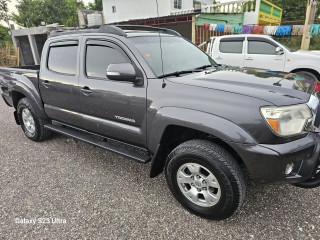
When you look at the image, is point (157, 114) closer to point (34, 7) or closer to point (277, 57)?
point (277, 57)

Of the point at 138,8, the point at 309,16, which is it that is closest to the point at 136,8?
the point at 138,8

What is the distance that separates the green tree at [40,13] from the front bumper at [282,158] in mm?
33500

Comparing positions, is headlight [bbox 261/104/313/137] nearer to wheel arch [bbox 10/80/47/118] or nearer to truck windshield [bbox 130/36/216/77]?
truck windshield [bbox 130/36/216/77]

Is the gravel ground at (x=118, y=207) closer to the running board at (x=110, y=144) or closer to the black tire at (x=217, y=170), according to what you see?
the black tire at (x=217, y=170)

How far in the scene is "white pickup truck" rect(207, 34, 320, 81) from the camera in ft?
22.5

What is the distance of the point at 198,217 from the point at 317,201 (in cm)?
129

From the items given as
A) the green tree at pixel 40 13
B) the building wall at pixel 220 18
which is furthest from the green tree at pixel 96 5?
the building wall at pixel 220 18

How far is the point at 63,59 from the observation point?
11.6ft

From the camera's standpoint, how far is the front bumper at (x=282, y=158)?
194 centimetres

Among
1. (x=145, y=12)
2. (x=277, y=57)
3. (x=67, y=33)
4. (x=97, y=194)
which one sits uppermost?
(x=145, y=12)

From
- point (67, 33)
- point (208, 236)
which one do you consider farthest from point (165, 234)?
point (67, 33)

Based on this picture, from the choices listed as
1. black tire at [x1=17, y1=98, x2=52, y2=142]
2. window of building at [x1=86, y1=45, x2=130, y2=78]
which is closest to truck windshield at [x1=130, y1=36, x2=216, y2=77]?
window of building at [x1=86, y1=45, x2=130, y2=78]

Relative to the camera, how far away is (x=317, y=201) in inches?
104

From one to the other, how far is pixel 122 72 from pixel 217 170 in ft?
4.23
